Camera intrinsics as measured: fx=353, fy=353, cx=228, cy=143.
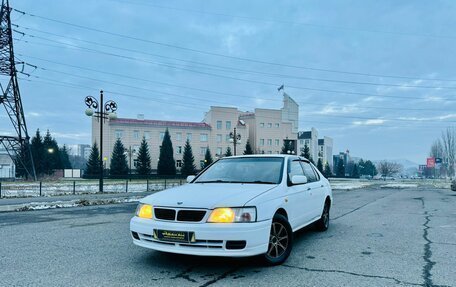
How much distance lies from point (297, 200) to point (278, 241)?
1.02 meters

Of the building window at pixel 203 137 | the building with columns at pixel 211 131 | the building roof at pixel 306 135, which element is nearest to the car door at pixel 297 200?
the building with columns at pixel 211 131

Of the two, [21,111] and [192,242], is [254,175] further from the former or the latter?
[21,111]

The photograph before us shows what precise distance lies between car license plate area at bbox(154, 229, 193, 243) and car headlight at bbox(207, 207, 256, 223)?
0.33 meters

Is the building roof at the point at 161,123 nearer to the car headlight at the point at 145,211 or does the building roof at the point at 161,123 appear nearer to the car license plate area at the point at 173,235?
the car headlight at the point at 145,211

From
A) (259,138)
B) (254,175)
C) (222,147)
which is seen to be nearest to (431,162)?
(259,138)

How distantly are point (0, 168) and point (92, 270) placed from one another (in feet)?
219

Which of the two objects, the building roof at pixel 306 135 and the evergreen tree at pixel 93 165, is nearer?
the evergreen tree at pixel 93 165

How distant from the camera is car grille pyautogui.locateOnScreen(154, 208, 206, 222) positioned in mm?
4352

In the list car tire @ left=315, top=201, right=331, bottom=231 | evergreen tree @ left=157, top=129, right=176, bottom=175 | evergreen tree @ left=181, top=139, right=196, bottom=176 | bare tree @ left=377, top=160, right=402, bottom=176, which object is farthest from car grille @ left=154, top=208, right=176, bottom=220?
bare tree @ left=377, top=160, right=402, bottom=176

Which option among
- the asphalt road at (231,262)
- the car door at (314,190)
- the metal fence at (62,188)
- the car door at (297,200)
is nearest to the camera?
the asphalt road at (231,262)

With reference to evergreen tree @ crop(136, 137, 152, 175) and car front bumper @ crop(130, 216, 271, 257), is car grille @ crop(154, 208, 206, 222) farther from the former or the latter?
evergreen tree @ crop(136, 137, 152, 175)

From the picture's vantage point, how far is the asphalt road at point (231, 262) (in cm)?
420

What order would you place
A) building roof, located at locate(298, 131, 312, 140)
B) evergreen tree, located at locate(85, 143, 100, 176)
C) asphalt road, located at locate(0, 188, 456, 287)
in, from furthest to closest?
building roof, located at locate(298, 131, 312, 140), evergreen tree, located at locate(85, 143, 100, 176), asphalt road, located at locate(0, 188, 456, 287)

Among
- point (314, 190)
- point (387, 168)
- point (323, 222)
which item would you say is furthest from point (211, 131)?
point (387, 168)
